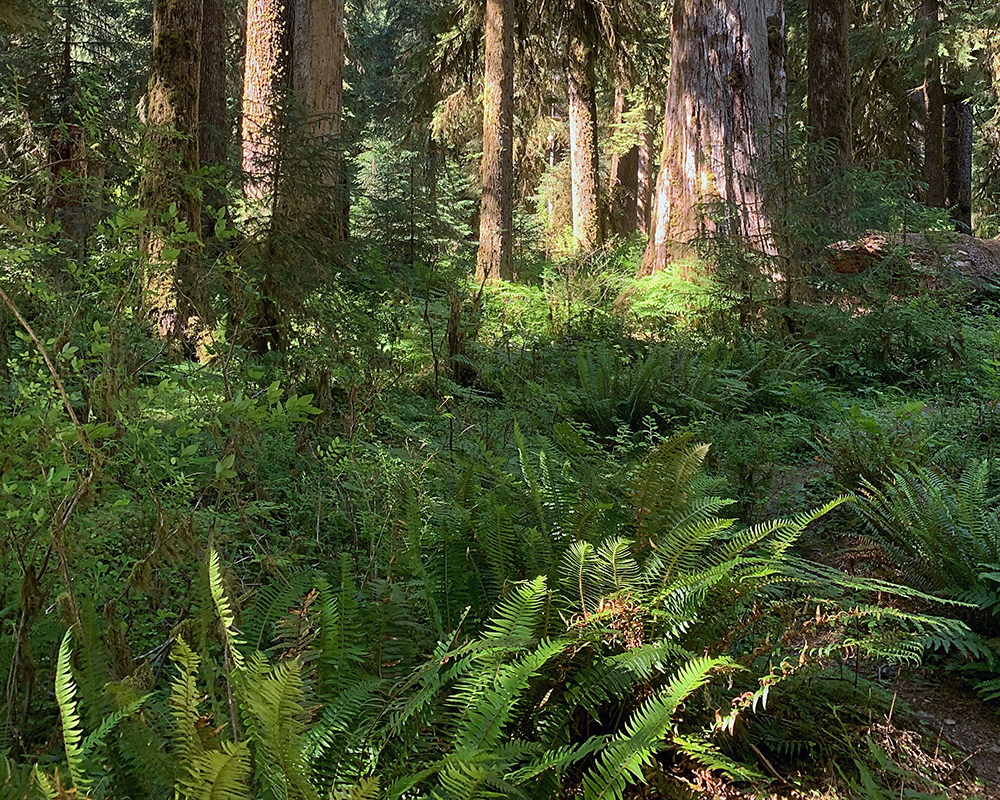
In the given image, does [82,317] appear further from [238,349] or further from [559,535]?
[559,535]

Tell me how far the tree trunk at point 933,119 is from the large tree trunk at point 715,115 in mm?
10457

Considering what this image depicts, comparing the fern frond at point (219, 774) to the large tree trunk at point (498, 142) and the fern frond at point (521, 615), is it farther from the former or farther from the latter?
the large tree trunk at point (498, 142)

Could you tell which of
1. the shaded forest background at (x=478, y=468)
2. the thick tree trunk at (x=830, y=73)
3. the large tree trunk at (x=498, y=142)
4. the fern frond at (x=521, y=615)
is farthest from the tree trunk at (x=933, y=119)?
the fern frond at (x=521, y=615)

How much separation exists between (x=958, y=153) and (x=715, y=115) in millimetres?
12620

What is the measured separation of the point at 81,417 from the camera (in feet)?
11.5

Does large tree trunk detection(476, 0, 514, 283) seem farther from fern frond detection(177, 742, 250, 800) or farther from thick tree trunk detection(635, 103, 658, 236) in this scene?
thick tree trunk detection(635, 103, 658, 236)

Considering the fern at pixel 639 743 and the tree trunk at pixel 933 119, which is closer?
the fern at pixel 639 743

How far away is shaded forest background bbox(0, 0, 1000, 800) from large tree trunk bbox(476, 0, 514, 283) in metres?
0.05

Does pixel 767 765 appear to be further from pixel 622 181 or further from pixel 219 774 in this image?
pixel 622 181

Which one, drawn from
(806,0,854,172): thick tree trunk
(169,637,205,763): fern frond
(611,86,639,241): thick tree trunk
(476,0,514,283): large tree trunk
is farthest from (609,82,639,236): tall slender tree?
(169,637,205,763): fern frond

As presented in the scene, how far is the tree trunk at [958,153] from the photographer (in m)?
18.0

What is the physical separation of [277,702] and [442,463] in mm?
2078

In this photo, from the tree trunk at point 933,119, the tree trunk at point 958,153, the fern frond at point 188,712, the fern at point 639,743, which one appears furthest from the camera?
the tree trunk at point 958,153

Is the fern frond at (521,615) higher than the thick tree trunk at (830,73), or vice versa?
the thick tree trunk at (830,73)
